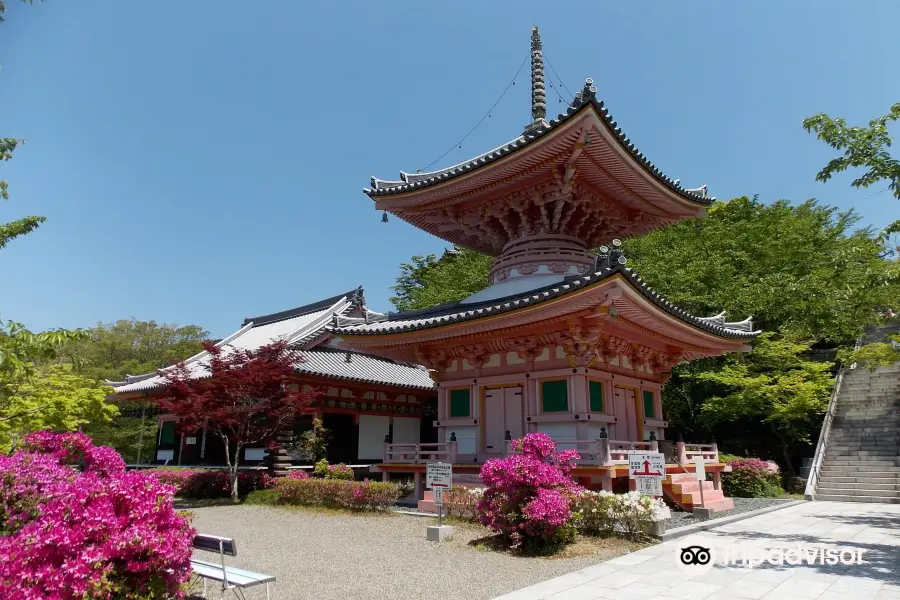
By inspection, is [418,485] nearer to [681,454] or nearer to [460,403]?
[460,403]

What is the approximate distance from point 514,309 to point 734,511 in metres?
8.13

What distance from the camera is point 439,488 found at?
1134 centimetres

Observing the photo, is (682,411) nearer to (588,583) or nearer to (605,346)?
(605,346)

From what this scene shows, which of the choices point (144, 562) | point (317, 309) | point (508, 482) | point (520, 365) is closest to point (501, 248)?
point (520, 365)

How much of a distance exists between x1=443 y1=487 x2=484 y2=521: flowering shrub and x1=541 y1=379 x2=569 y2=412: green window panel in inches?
116

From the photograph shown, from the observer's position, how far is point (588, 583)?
756 centimetres

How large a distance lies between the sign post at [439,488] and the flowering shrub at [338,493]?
3.21 metres

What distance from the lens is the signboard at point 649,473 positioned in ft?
34.0

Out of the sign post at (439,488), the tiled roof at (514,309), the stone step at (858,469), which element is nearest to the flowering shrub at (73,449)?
the sign post at (439,488)

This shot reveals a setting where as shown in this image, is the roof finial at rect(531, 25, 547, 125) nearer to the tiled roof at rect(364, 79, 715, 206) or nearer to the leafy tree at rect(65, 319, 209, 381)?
the tiled roof at rect(364, 79, 715, 206)

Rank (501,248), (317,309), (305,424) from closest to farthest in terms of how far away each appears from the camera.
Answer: (501,248) < (305,424) < (317,309)

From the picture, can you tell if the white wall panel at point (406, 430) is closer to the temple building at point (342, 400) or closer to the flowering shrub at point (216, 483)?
the temple building at point (342, 400)

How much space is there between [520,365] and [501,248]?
4.32m

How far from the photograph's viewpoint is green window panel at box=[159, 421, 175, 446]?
27.4 m
